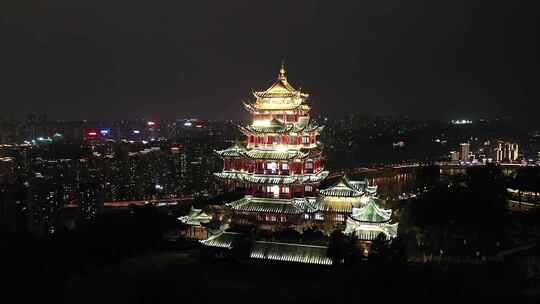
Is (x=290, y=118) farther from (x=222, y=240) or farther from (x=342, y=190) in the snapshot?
(x=222, y=240)

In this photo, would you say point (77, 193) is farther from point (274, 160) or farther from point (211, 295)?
point (211, 295)

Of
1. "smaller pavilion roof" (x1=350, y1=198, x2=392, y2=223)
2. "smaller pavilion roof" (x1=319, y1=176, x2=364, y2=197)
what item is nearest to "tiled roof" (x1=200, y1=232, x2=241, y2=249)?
"smaller pavilion roof" (x1=350, y1=198, x2=392, y2=223)

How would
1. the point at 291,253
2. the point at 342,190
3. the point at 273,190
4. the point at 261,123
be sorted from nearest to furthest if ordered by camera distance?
the point at 291,253 < the point at 273,190 < the point at 342,190 < the point at 261,123

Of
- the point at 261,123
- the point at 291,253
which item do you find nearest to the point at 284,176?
the point at 261,123

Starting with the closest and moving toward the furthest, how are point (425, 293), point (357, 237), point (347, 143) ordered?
point (425, 293) < point (357, 237) < point (347, 143)

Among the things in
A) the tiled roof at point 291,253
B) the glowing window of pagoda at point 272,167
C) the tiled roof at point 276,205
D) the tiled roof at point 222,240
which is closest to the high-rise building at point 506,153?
the tiled roof at point 276,205

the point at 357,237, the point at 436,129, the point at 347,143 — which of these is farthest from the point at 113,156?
the point at 436,129

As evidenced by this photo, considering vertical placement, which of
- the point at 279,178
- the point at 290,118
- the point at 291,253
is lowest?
the point at 291,253
